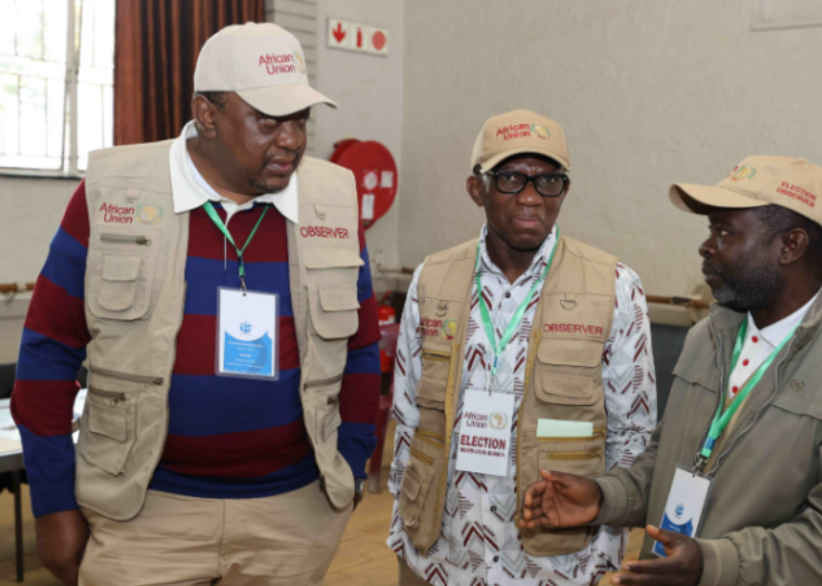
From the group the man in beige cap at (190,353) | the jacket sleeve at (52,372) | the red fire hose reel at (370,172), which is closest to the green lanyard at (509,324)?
the man in beige cap at (190,353)

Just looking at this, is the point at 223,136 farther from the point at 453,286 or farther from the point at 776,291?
the point at 776,291

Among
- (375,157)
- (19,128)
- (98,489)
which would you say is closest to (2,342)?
(19,128)

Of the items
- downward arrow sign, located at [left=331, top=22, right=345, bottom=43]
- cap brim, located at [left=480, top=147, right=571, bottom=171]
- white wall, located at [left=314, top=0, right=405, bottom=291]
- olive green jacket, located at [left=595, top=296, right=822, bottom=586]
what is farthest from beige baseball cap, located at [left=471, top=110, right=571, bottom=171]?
downward arrow sign, located at [left=331, top=22, right=345, bottom=43]

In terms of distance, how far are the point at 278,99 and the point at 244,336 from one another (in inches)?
19.7

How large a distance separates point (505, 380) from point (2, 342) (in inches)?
166

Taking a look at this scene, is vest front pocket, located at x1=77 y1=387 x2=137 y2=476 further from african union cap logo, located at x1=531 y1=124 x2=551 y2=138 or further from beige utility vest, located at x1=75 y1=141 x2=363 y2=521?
african union cap logo, located at x1=531 y1=124 x2=551 y2=138

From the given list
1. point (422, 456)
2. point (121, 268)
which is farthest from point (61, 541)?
point (422, 456)

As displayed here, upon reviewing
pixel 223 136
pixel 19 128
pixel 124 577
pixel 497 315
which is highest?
pixel 19 128

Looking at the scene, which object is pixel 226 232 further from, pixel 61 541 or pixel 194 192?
pixel 61 541

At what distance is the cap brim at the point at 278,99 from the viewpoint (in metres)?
1.65

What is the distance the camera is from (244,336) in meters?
1.70

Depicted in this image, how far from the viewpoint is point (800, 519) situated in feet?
4.67

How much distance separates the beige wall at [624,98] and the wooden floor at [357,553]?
2.17m

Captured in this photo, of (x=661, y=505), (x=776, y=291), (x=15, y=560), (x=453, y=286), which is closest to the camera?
(x=776, y=291)
